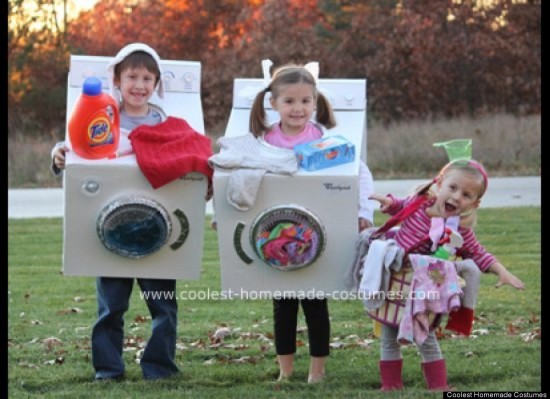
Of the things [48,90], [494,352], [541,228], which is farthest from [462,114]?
[494,352]

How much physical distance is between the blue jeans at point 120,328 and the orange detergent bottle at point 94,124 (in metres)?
0.68

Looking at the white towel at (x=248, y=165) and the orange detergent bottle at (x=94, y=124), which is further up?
the orange detergent bottle at (x=94, y=124)

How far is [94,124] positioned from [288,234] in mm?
1003

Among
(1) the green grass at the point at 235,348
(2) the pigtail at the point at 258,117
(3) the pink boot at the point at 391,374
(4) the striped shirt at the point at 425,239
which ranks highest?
(2) the pigtail at the point at 258,117

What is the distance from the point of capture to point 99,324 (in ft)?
18.2

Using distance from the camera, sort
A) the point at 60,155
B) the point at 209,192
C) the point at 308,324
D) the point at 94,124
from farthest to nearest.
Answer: the point at 308,324 → the point at 209,192 → the point at 60,155 → the point at 94,124

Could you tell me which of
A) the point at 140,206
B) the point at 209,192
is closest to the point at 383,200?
the point at 209,192

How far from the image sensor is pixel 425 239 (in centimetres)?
504

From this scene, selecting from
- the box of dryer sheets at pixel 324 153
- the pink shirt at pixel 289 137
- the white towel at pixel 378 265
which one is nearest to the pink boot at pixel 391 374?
the white towel at pixel 378 265

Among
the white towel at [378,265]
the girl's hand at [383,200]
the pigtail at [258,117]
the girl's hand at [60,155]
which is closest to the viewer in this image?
the white towel at [378,265]

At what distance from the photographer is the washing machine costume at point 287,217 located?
505 cm

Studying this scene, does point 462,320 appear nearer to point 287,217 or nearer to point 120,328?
point 287,217

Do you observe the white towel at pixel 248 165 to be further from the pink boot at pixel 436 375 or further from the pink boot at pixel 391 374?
the pink boot at pixel 436 375

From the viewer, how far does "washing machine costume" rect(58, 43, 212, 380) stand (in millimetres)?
5156
